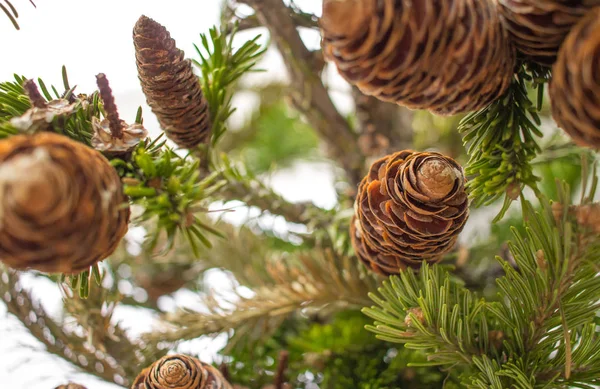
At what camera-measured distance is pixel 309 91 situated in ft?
1.56

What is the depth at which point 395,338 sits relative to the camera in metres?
0.31

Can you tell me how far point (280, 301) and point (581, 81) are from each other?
28cm

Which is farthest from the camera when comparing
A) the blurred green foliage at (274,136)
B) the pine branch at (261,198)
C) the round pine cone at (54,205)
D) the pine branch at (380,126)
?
the blurred green foliage at (274,136)

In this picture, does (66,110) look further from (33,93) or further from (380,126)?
(380,126)

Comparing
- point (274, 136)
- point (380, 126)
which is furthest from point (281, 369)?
point (274, 136)

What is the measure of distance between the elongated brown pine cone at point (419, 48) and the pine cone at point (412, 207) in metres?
0.04

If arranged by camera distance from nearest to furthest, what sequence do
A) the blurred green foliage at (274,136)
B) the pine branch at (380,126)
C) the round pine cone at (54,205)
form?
the round pine cone at (54,205) < the pine branch at (380,126) < the blurred green foliage at (274,136)

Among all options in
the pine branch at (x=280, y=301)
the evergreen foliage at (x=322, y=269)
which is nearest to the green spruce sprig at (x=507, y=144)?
the evergreen foliage at (x=322, y=269)

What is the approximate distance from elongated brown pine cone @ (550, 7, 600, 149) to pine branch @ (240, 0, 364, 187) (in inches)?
9.8

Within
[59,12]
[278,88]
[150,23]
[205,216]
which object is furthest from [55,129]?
[59,12]

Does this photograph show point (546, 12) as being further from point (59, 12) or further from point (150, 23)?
point (59, 12)

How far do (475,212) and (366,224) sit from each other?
0.40 m

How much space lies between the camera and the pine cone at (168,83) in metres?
0.30

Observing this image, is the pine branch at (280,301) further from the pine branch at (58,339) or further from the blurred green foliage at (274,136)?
the blurred green foliage at (274,136)
